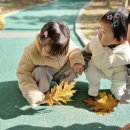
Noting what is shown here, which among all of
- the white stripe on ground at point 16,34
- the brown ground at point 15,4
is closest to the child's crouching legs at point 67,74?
the white stripe on ground at point 16,34

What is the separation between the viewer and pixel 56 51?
9.61 ft

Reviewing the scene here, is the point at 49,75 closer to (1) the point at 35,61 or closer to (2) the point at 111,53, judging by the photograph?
(1) the point at 35,61

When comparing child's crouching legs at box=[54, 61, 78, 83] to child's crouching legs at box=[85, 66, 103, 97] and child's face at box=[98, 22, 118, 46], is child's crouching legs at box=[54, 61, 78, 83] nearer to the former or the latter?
child's crouching legs at box=[85, 66, 103, 97]

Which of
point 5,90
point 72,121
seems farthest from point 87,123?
point 5,90

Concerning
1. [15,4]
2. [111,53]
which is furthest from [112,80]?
[15,4]

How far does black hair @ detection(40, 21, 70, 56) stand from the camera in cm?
288

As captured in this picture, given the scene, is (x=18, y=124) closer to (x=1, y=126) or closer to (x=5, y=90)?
(x=1, y=126)

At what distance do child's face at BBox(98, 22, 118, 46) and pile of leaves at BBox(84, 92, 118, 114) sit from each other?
1.62ft

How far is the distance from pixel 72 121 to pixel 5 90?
959mm

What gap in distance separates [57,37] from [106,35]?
0.46m

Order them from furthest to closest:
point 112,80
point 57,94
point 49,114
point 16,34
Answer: point 16,34 → point 112,80 → point 49,114 → point 57,94

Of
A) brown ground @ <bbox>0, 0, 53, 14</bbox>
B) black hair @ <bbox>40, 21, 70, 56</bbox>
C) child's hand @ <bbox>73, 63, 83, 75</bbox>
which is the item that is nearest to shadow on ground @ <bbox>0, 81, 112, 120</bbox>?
child's hand @ <bbox>73, 63, 83, 75</bbox>

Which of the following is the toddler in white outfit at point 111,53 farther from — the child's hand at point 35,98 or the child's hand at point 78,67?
the child's hand at point 35,98

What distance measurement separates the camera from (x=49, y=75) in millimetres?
3240
